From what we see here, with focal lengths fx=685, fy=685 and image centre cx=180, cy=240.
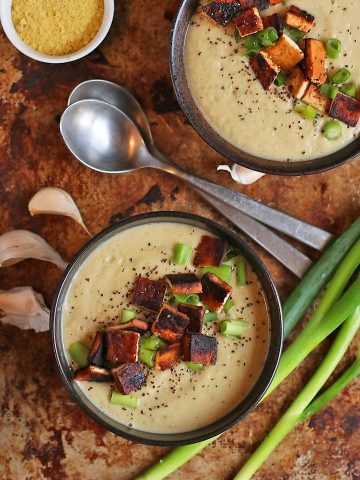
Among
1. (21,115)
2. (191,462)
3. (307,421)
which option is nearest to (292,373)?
(307,421)

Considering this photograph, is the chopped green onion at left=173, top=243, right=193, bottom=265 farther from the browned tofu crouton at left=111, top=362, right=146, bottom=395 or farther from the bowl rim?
the bowl rim

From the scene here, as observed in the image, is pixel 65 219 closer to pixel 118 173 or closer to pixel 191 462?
pixel 118 173

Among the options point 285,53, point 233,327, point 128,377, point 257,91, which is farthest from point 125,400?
point 285,53

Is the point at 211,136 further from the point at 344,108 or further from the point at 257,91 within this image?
the point at 344,108

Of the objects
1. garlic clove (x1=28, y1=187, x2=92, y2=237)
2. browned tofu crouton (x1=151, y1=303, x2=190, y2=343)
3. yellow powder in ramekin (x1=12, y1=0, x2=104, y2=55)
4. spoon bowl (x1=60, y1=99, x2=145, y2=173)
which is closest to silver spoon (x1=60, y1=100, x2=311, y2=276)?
spoon bowl (x1=60, y1=99, x2=145, y2=173)

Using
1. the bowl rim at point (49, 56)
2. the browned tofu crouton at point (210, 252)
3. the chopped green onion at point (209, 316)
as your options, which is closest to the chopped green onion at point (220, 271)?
the browned tofu crouton at point (210, 252)

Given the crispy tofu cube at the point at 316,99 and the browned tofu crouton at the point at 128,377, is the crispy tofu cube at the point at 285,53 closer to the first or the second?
the crispy tofu cube at the point at 316,99
